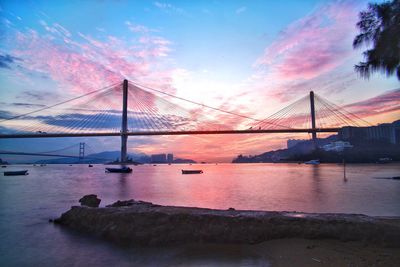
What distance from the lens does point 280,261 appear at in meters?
5.11

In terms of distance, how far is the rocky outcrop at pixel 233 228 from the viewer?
5895mm

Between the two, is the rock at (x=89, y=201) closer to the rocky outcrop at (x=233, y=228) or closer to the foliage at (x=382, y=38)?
the rocky outcrop at (x=233, y=228)

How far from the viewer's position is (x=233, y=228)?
6.46 metres

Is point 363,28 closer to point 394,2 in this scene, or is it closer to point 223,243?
point 394,2

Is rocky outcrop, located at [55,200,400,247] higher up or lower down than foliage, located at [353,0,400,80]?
lower down

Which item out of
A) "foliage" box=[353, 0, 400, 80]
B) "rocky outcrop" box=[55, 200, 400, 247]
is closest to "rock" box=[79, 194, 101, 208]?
"rocky outcrop" box=[55, 200, 400, 247]

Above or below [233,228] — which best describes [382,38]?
above

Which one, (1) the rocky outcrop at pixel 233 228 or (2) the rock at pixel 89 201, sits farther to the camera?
(2) the rock at pixel 89 201

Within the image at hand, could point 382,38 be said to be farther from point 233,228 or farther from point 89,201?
point 89,201

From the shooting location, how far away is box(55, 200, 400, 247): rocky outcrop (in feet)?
19.3

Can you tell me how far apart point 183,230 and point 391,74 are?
22.8 ft

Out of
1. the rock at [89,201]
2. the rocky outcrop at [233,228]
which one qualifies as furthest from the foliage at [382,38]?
the rock at [89,201]

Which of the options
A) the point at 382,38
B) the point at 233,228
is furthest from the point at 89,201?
the point at 382,38

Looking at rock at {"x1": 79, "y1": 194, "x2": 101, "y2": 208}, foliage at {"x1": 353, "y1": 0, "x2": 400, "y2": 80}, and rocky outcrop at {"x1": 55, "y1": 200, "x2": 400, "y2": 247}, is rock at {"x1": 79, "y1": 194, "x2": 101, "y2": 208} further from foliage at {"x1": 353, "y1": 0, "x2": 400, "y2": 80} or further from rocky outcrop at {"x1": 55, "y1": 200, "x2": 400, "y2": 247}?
foliage at {"x1": 353, "y1": 0, "x2": 400, "y2": 80}
